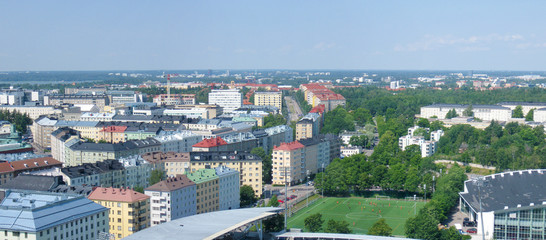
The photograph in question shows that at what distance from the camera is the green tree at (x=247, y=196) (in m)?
37.6

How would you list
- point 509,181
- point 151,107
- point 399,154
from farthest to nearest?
point 151,107
point 399,154
point 509,181

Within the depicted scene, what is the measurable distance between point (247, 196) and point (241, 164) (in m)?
2.88

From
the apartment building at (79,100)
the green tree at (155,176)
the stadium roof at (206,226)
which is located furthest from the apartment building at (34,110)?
the stadium roof at (206,226)

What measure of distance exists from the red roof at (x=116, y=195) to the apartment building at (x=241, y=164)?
1029cm

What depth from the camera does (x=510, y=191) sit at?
3284cm

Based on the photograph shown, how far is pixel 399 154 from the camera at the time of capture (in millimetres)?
49625

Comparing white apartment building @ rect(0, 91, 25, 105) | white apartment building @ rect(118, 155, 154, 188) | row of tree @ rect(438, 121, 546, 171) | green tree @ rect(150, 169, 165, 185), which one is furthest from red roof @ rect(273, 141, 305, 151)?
white apartment building @ rect(0, 91, 25, 105)

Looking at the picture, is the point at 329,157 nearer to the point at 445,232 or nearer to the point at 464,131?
the point at 464,131

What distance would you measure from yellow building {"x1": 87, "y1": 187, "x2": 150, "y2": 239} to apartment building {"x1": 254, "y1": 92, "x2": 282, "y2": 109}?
6840 centimetres

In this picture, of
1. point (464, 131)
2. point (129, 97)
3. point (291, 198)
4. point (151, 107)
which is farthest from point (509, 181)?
point (129, 97)

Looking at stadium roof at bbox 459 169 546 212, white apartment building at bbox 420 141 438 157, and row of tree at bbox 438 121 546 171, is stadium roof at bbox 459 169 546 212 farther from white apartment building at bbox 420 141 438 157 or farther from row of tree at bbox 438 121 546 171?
white apartment building at bbox 420 141 438 157

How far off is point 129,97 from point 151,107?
21338 millimetres

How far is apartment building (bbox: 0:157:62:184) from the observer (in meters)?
37.2

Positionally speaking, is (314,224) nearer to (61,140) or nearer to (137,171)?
(137,171)
